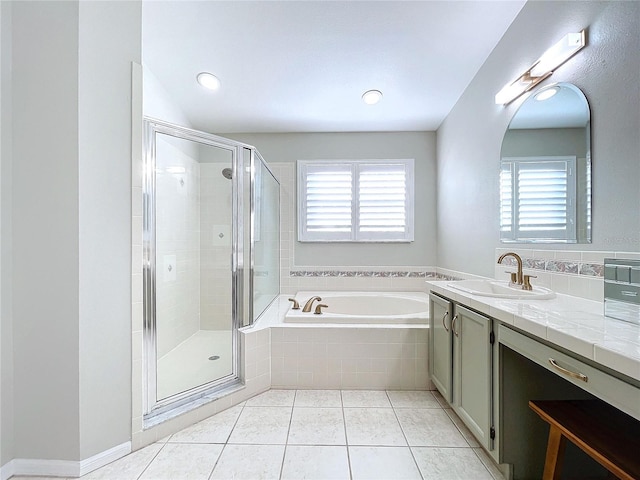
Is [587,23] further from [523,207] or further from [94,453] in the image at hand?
[94,453]

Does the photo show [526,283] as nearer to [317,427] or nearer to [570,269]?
[570,269]

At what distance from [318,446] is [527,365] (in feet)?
3.61

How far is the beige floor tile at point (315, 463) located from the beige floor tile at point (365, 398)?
47 cm

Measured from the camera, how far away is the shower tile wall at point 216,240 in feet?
7.37

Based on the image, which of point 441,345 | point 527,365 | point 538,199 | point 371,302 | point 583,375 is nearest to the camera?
point 583,375

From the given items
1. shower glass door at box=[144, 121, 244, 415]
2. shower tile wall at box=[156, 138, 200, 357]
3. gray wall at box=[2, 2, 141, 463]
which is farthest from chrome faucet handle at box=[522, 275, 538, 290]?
gray wall at box=[2, 2, 141, 463]

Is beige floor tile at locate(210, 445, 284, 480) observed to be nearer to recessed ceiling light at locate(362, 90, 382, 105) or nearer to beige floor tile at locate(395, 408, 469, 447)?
beige floor tile at locate(395, 408, 469, 447)

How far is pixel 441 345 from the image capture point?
6.22ft

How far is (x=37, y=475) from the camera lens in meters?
1.41

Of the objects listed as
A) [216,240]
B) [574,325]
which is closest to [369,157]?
[216,240]

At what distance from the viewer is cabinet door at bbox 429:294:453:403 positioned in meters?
1.76

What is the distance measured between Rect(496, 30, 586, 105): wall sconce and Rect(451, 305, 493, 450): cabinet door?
1344 millimetres

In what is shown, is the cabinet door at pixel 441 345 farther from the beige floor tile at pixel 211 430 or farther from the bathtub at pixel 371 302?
the beige floor tile at pixel 211 430

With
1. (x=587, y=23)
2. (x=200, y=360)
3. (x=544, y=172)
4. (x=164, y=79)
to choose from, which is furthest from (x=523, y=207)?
(x=164, y=79)
